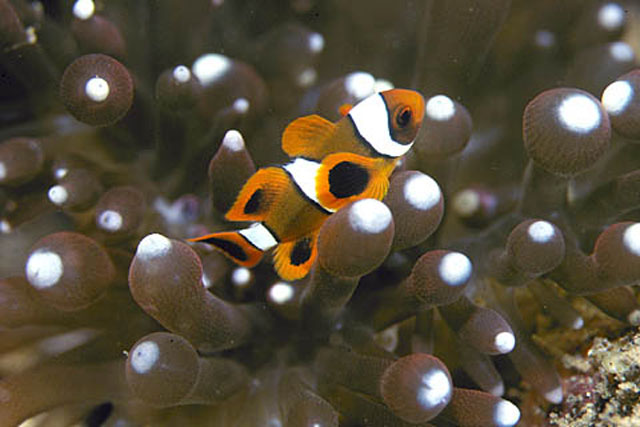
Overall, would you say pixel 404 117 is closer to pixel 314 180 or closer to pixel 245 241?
pixel 314 180

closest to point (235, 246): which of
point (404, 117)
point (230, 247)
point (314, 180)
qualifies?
point (230, 247)

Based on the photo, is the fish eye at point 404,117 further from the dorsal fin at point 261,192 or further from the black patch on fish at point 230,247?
the black patch on fish at point 230,247

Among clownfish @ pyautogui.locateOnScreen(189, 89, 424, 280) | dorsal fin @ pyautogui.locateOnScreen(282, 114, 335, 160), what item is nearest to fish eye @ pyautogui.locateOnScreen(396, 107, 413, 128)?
clownfish @ pyautogui.locateOnScreen(189, 89, 424, 280)

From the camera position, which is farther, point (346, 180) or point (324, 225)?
point (346, 180)

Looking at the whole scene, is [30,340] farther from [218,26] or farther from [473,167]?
[473,167]

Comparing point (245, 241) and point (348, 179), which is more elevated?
point (348, 179)

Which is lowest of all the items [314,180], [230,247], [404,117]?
[230,247]

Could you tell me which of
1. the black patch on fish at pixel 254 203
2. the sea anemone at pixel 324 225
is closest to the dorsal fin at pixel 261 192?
the black patch on fish at pixel 254 203
